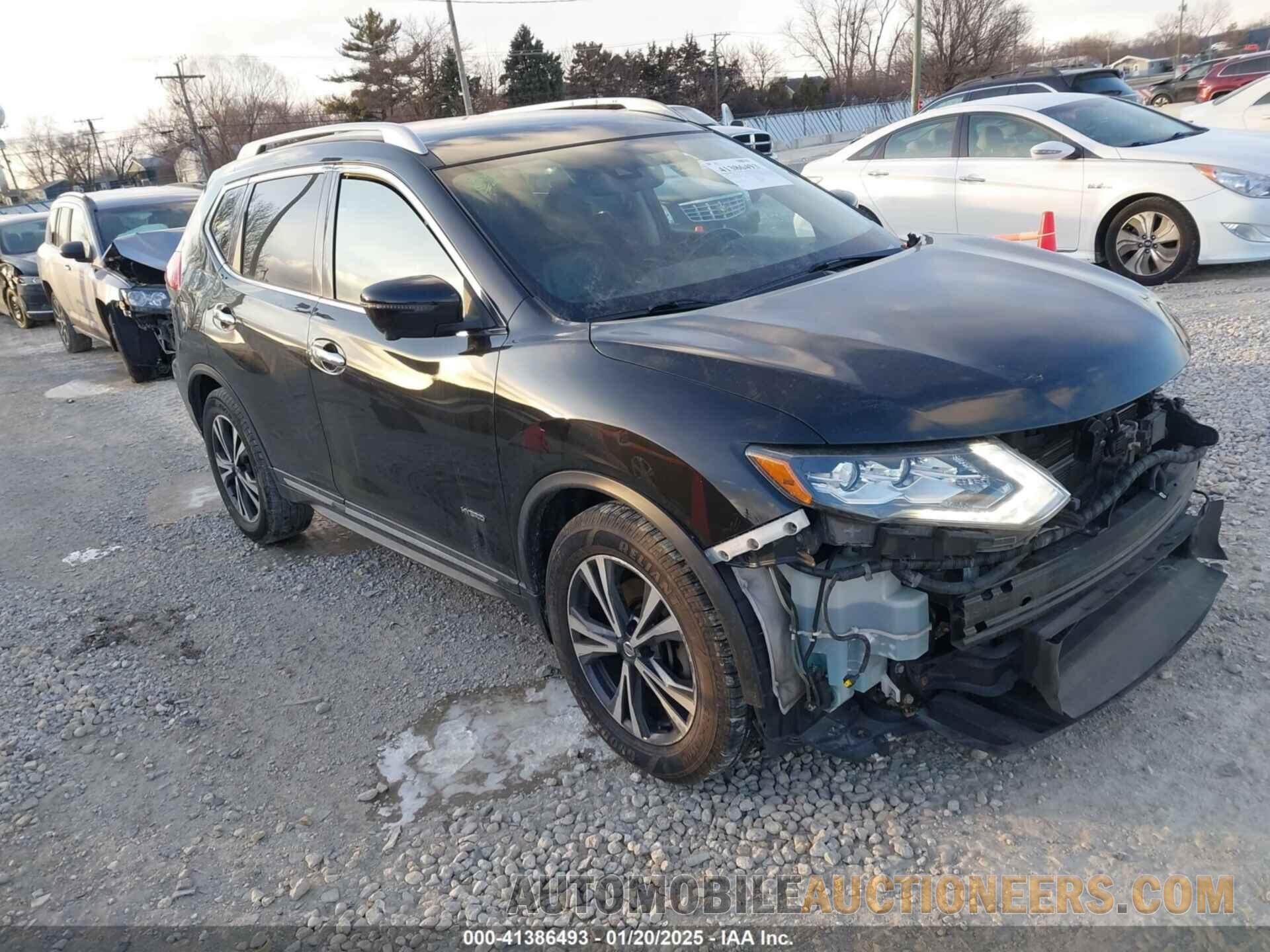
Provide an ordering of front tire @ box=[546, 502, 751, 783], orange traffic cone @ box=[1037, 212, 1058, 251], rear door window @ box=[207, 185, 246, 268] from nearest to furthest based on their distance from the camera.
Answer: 1. front tire @ box=[546, 502, 751, 783]
2. rear door window @ box=[207, 185, 246, 268]
3. orange traffic cone @ box=[1037, 212, 1058, 251]

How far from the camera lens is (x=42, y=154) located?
2648 inches

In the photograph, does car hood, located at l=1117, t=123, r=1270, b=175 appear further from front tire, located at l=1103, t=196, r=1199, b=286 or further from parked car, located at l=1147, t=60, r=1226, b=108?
parked car, located at l=1147, t=60, r=1226, b=108

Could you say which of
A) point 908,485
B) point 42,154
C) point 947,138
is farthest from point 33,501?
point 42,154

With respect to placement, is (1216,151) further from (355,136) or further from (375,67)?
(375,67)

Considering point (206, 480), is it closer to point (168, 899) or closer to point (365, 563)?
point (365, 563)

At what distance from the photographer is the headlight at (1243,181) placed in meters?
7.25

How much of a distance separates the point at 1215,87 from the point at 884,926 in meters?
28.0

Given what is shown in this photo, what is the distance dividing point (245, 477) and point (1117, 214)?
700 centimetres

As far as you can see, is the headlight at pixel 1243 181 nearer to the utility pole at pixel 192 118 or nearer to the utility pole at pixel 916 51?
the utility pole at pixel 916 51

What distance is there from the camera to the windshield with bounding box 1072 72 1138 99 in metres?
13.0

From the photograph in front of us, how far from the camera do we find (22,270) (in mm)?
14391

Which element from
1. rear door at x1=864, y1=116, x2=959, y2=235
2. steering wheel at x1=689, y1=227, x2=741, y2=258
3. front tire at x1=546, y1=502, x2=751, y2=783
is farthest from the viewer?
rear door at x1=864, y1=116, x2=959, y2=235

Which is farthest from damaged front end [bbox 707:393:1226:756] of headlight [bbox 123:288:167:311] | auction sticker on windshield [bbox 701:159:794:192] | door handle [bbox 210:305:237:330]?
headlight [bbox 123:288:167:311]

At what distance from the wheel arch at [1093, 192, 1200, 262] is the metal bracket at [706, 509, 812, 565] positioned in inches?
270
